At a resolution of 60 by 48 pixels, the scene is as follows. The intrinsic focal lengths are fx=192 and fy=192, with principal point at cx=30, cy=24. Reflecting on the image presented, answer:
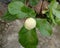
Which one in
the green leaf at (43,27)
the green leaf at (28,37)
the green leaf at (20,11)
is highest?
the green leaf at (20,11)

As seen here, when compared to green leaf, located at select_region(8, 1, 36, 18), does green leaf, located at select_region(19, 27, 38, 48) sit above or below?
below

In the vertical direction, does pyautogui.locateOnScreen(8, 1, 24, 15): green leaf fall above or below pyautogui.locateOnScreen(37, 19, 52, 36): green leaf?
above

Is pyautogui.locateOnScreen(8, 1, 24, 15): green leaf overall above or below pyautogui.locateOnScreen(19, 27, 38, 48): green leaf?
above

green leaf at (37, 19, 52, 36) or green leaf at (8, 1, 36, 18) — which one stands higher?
green leaf at (8, 1, 36, 18)

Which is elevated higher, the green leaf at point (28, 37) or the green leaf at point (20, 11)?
the green leaf at point (20, 11)

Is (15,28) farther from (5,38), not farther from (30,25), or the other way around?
(30,25)

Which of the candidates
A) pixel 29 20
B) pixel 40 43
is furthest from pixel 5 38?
pixel 29 20

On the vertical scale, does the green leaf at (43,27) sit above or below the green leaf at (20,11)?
below

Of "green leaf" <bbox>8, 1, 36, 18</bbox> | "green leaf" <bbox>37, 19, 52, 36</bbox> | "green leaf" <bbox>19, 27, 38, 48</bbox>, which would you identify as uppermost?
"green leaf" <bbox>8, 1, 36, 18</bbox>

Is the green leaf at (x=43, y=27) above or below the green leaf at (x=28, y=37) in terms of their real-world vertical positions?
above

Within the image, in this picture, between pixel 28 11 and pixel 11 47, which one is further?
pixel 11 47

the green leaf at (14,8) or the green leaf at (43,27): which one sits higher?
the green leaf at (14,8)
